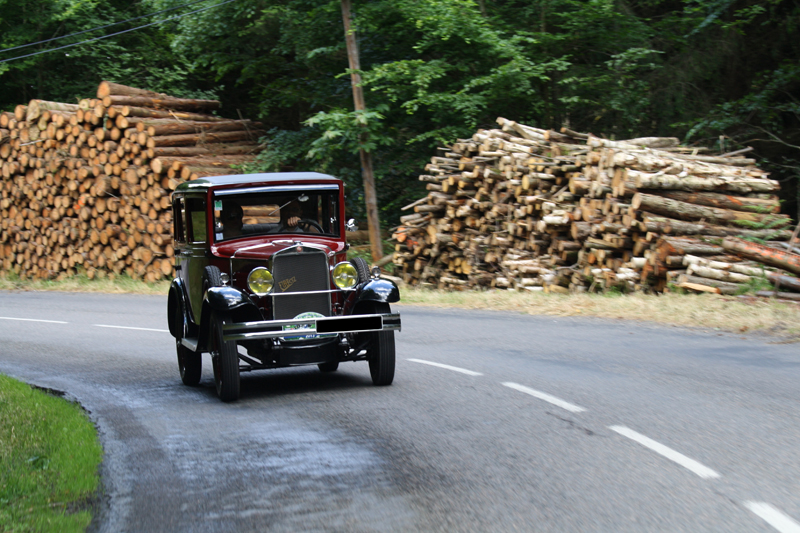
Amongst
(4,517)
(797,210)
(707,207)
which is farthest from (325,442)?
(797,210)

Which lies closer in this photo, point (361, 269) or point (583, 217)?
point (361, 269)

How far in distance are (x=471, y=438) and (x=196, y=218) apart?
412cm

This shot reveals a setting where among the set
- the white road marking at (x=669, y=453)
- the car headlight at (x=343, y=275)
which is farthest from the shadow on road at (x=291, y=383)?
the white road marking at (x=669, y=453)

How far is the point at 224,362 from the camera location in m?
7.64

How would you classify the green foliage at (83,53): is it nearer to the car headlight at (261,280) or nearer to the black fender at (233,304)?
the car headlight at (261,280)

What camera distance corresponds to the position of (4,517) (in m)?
4.48

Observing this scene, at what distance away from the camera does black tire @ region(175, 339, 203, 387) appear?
8.87m

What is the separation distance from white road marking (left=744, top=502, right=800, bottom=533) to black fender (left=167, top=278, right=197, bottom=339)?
5.90 meters

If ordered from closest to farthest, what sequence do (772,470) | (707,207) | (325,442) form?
(772,470)
(325,442)
(707,207)

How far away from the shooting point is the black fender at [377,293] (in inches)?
318

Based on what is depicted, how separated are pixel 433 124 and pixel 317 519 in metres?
20.3

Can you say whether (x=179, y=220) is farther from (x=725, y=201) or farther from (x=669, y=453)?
(x=725, y=201)

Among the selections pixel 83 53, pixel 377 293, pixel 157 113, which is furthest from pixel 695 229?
pixel 83 53

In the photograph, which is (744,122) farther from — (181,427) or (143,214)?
(181,427)
